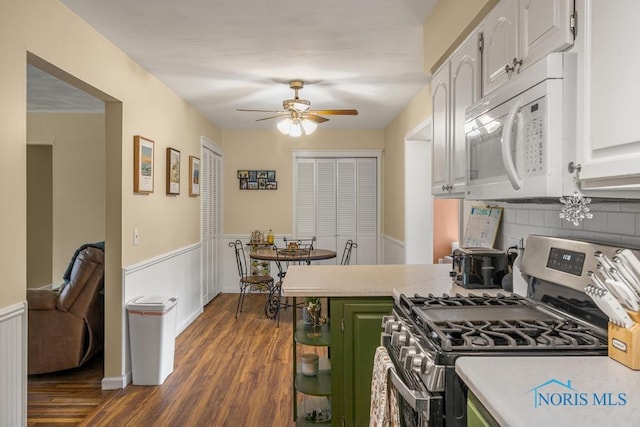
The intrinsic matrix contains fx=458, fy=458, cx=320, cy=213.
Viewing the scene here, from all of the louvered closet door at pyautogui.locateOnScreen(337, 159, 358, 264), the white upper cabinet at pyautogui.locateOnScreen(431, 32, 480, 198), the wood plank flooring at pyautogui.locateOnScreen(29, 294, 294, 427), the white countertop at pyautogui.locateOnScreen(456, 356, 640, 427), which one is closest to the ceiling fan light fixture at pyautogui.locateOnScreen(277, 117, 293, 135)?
the white upper cabinet at pyautogui.locateOnScreen(431, 32, 480, 198)

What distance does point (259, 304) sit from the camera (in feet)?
19.9

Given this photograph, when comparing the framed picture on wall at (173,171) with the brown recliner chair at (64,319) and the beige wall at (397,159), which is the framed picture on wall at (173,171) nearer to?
the brown recliner chair at (64,319)

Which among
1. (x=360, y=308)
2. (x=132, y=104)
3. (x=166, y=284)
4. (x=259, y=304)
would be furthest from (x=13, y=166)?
(x=259, y=304)

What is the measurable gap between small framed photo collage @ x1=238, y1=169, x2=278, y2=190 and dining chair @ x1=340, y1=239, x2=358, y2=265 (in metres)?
1.38

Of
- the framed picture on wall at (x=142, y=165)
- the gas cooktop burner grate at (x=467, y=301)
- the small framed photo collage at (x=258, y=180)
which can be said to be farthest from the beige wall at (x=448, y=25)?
the small framed photo collage at (x=258, y=180)

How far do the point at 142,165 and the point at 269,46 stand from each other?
139 centimetres

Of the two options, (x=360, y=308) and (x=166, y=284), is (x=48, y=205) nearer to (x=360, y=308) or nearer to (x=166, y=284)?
(x=166, y=284)

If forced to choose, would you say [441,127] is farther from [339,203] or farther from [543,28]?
[339,203]

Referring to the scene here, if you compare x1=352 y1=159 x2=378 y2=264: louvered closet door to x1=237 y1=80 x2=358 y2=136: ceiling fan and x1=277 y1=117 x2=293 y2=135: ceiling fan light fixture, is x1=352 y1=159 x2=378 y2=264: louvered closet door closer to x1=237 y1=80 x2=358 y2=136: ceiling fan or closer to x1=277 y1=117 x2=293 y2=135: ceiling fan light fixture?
x1=237 y1=80 x2=358 y2=136: ceiling fan

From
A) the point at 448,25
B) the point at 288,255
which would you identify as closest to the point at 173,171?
the point at 288,255

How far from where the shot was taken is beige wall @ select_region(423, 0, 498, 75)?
6.81 ft

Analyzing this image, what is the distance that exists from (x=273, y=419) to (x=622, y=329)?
2164mm

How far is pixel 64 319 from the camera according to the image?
3502 millimetres

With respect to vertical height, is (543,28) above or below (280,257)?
above
